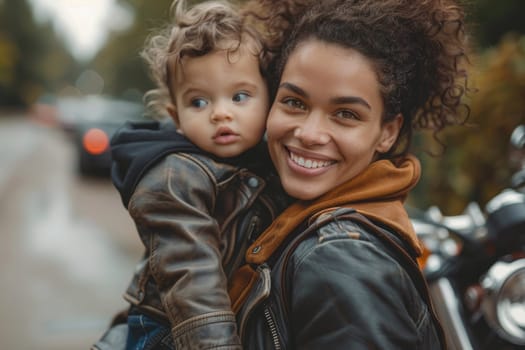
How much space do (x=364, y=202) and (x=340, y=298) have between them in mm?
316

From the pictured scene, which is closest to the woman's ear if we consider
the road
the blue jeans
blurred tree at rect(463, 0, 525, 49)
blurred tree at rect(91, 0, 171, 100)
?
the blue jeans

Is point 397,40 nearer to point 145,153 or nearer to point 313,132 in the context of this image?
point 313,132

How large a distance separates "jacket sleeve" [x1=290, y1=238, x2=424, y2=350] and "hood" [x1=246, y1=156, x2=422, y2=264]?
0.14m

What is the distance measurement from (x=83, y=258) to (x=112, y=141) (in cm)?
430

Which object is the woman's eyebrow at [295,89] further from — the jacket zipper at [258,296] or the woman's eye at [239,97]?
the jacket zipper at [258,296]

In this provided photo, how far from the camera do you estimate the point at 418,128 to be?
1826 millimetres

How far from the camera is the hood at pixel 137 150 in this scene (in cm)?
148

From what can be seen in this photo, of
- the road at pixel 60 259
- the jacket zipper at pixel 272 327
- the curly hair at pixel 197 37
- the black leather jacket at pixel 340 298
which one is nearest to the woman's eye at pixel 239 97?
the curly hair at pixel 197 37

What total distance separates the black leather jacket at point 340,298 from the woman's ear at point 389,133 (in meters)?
0.30

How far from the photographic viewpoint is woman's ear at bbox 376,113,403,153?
1427 mm

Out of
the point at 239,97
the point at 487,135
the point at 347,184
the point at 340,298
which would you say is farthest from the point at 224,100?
the point at 487,135

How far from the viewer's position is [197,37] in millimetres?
1557

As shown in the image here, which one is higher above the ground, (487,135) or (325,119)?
(487,135)

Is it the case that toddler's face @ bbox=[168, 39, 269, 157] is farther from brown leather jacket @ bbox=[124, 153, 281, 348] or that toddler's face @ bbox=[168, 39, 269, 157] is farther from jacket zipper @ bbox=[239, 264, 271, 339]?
jacket zipper @ bbox=[239, 264, 271, 339]
